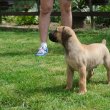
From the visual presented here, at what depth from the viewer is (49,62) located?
612 cm

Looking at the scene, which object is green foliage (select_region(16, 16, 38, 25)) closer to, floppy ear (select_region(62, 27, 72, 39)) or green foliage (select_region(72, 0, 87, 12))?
green foliage (select_region(72, 0, 87, 12))

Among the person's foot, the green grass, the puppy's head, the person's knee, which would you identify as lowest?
the green grass

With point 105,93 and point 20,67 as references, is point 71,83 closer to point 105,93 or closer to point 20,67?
point 105,93

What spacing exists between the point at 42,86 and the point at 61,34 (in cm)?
66

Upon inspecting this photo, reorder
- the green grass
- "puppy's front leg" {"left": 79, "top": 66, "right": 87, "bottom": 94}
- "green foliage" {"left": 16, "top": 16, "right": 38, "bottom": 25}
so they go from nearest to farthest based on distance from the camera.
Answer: the green grass
"puppy's front leg" {"left": 79, "top": 66, "right": 87, "bottom": 94}
"green foliage" {"left": 16, "top": 16, "right": 38, "bottom": 25}

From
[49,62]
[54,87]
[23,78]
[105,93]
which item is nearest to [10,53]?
[49,62]

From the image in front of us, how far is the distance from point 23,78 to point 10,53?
6.90ft

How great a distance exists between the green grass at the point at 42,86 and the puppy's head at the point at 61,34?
0.57 metres

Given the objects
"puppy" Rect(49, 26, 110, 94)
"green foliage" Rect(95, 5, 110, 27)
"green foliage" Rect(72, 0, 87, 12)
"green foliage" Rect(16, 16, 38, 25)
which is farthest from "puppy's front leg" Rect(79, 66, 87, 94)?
"green foliage" Rect(16, 16, 38, 25)

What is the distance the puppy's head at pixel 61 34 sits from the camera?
4398 millimetres

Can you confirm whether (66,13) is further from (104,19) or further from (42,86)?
(104,19)

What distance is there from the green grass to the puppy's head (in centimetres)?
57

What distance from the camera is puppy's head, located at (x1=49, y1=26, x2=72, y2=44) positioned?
173 inches

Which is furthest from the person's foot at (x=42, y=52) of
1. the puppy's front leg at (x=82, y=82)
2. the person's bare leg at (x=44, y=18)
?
the puppy's front leg at (x=82, y=82)
